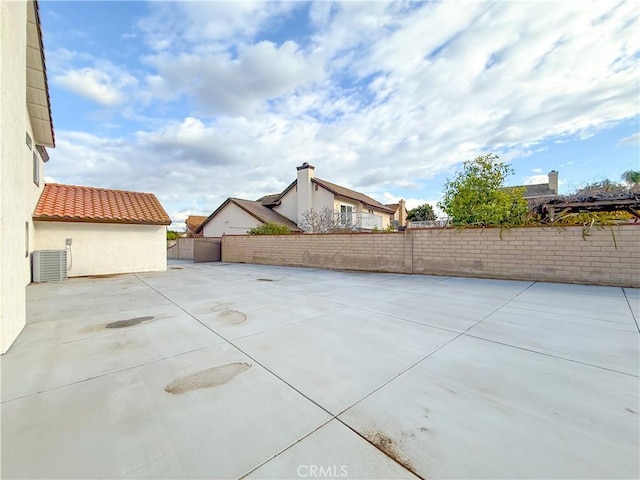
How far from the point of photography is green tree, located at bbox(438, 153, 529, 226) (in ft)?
27.0

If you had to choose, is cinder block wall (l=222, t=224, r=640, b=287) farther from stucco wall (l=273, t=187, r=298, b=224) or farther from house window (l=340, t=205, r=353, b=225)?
stucco wall (l=273, t=187, r=298, b=224)

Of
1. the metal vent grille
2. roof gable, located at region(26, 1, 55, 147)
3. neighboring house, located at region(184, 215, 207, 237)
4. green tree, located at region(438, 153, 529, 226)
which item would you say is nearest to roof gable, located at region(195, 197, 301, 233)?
neighboring house, located at region(184, 215, 207, 237)

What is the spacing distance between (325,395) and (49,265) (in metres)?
11.0

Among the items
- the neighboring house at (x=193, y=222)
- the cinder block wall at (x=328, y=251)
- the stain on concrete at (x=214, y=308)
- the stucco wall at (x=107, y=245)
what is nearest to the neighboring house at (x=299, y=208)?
the cinder block wall at (x=328, y=251)

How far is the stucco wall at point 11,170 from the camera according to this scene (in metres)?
2.91

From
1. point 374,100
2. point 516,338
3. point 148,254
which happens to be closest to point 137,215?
point 148,254

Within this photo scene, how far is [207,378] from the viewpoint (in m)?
2.38

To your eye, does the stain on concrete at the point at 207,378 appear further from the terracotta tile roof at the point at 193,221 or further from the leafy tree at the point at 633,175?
the terracotta tile roof at the point at 193,221

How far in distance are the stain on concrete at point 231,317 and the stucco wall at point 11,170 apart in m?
2.37

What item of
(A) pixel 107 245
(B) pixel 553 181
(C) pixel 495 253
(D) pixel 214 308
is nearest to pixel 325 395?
(D) pixel 214 308

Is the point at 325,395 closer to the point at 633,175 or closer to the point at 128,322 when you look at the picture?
the point at 128,322

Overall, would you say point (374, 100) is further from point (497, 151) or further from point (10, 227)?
point (10, 227)

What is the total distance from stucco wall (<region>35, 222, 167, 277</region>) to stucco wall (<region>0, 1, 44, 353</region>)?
729cm

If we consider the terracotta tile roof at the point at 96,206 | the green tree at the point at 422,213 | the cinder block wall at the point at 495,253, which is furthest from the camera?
the green tree at the point at 422,213
